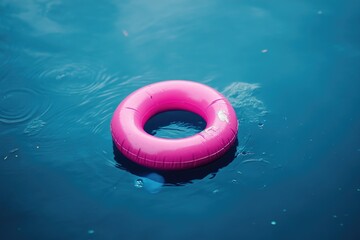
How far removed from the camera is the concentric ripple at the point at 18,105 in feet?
14.2

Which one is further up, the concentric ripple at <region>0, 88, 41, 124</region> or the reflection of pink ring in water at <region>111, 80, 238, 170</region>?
the reflection of pink ring in water at <region>111, 80, 238, 170</region>

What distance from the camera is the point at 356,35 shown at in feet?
17.5

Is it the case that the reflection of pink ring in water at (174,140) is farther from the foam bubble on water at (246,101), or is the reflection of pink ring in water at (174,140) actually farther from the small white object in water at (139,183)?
the foam bubble on water at (246,101)

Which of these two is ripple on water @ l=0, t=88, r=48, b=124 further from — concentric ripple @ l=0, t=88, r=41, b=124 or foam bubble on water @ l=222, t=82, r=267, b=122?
foam bubble on water @ l=222, t=82, r=267, b=122

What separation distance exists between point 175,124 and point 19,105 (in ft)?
6.17

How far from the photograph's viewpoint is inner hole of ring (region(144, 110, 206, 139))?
4102 millimetres

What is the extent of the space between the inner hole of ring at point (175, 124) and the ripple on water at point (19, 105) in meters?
1.37

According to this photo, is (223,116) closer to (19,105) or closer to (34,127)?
(34,127)

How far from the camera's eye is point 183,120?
424 cm

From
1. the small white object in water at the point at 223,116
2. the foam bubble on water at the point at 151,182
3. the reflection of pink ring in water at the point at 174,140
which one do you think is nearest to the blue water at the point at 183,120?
Answer: the foam bubble on water at the point at 151,182

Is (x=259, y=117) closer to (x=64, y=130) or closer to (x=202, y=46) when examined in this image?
(x=202, y=46)

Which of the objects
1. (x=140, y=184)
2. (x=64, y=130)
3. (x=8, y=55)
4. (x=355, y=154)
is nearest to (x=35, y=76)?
(x=8, y=55)

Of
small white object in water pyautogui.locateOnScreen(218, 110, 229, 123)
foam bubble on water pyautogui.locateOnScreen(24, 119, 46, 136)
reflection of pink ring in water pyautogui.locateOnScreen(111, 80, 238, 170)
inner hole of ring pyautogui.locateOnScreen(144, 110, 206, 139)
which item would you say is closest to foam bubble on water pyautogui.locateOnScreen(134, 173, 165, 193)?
reflection of pink ring in water pyautogui.locateOnScreen(111, 80, 238, 170)

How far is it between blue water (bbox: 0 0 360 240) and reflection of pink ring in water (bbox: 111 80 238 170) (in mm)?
262
